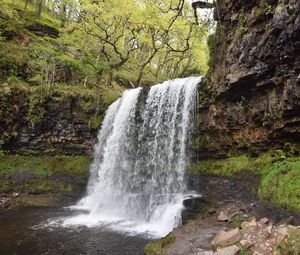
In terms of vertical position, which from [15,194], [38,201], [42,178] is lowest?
[38,201]

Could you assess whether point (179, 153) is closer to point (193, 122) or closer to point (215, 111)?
point (193, 122)

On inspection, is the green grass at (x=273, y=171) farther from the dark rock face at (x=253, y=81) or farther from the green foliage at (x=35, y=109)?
the green foliage at (x=35, y=109)

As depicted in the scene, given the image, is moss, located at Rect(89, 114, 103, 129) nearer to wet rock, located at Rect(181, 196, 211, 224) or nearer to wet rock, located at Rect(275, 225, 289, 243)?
wet rock, located at Rect(181, 196, 211, 224)

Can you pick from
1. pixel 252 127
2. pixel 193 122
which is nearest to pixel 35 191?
pixel 193 122

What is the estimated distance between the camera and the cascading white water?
45.0ft

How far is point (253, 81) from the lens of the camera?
12102mm

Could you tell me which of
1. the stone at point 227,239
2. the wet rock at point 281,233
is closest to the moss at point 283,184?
the wet rock at point 281,233

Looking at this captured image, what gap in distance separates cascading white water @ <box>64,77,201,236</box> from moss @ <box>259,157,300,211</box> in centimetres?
342

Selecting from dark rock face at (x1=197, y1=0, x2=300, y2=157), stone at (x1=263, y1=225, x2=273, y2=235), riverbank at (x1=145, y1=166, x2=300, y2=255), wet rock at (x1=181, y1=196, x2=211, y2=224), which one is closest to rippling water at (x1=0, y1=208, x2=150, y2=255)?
riverbank at (x1=145, y1=166, x2=300, y2=255)

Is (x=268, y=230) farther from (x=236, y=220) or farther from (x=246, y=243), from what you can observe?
(x=236, y=220)

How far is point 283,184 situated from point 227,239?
3.02 meters

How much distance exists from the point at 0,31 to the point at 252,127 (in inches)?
682

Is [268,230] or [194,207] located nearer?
[268,230]

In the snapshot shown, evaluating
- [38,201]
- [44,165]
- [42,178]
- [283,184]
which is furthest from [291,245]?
[44,165]
